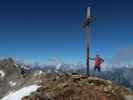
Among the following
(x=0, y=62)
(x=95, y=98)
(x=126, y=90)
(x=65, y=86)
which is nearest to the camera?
(x=95, y=98)

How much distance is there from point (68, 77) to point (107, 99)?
682 centimetres

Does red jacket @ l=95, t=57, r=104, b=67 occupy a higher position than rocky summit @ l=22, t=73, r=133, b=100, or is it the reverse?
red jacket @ l=95, t=57, r=104, b=67

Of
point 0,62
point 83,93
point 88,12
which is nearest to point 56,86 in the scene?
point 83,93

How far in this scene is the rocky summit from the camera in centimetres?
2495

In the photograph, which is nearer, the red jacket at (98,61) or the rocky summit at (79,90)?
the rocky summit at (79,90)

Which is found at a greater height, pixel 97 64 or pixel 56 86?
pixel 97 64

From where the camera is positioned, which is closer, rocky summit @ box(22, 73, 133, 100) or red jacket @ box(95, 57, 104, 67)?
rocky summit @ box(22, 73, 133, 100)

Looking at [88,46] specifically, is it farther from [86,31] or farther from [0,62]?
[0,62]

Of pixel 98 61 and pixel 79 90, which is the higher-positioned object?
pixel 98 61

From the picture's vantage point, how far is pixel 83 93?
25156 millimetres

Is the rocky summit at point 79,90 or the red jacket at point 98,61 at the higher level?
the red jacket at point 98,61

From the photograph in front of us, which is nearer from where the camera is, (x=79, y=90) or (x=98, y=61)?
(x=79, y=90)

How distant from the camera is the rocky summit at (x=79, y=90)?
2495 cm

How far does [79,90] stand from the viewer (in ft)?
Answer: 84.2
